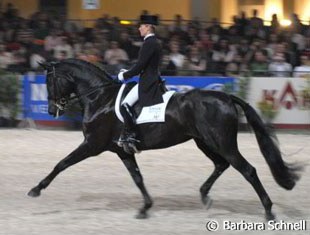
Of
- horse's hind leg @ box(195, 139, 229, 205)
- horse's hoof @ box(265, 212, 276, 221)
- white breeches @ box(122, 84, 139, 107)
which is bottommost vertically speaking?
horse's hoof @ box(265, 212, 276, 221)

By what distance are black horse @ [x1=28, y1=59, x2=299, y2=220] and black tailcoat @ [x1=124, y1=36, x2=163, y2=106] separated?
0.76 ft

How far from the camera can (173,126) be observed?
7957mm

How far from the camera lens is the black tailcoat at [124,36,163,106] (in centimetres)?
794

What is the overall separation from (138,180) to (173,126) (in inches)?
32.0

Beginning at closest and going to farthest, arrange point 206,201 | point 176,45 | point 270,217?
point 270,217, point 206,201, point 176,45

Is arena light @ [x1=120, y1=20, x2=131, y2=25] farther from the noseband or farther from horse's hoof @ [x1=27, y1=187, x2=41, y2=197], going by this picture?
horse's hoof @ [x1=27, y1=187, x2=41, y2=197]

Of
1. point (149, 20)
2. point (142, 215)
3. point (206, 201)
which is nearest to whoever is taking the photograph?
point (142, 215)

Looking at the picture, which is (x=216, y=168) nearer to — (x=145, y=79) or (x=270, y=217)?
(x=270, y=217)

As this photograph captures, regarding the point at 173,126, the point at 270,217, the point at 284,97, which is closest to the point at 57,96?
the point at 173,126

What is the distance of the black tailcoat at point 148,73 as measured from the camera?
26.1ft

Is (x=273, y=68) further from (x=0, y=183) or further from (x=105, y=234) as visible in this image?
(x=105, y=234)

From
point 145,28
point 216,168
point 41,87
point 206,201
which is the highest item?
point 145,28

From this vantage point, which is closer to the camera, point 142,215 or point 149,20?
point 142,215

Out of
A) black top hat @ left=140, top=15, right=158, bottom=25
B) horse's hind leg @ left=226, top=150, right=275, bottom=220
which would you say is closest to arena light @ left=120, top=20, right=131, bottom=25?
black top hat @ left=140, top=15, right=158, bottom=25
